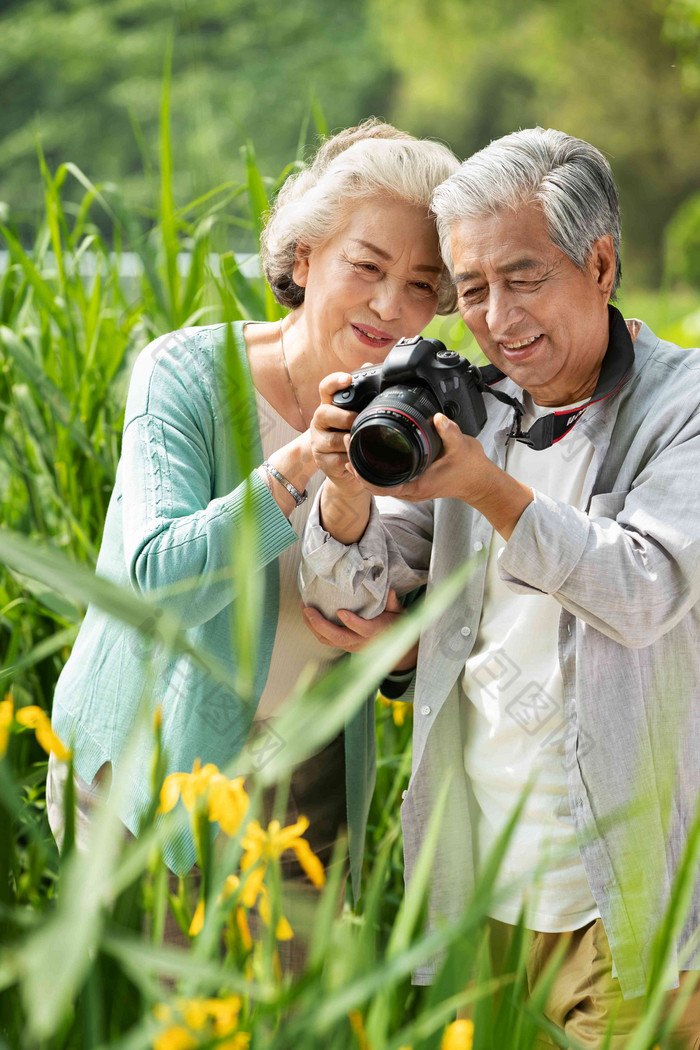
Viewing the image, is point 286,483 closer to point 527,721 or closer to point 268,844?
point 527,721

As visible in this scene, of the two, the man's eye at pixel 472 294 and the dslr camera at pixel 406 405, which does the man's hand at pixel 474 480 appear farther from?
the man's eye at pixel 472 294

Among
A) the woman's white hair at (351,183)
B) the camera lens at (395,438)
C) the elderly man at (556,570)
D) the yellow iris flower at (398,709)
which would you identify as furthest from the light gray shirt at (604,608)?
the yellow iris flower at (398,709)

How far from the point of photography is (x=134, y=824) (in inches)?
44.4

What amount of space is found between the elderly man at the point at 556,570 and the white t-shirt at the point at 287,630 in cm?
7

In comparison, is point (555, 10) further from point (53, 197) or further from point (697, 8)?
point (53, 197)

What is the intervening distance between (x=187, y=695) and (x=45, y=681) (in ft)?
1.90

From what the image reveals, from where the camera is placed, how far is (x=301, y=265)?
1314 millimetres

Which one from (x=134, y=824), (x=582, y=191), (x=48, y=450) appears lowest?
(x=134, y=824)

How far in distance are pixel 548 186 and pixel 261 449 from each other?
45cm

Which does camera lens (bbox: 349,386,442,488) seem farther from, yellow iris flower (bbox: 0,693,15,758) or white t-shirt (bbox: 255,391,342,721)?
yellow iris flower (bbox: 0,693,15,758)

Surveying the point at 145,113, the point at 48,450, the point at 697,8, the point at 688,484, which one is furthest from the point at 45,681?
the point at 145,113

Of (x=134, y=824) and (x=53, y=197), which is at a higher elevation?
(x=53, y=197)

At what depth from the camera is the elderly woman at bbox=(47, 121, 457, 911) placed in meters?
1.13

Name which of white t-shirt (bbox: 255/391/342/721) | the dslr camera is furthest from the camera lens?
white t-shirt (bbox: 255/391/342/721)
